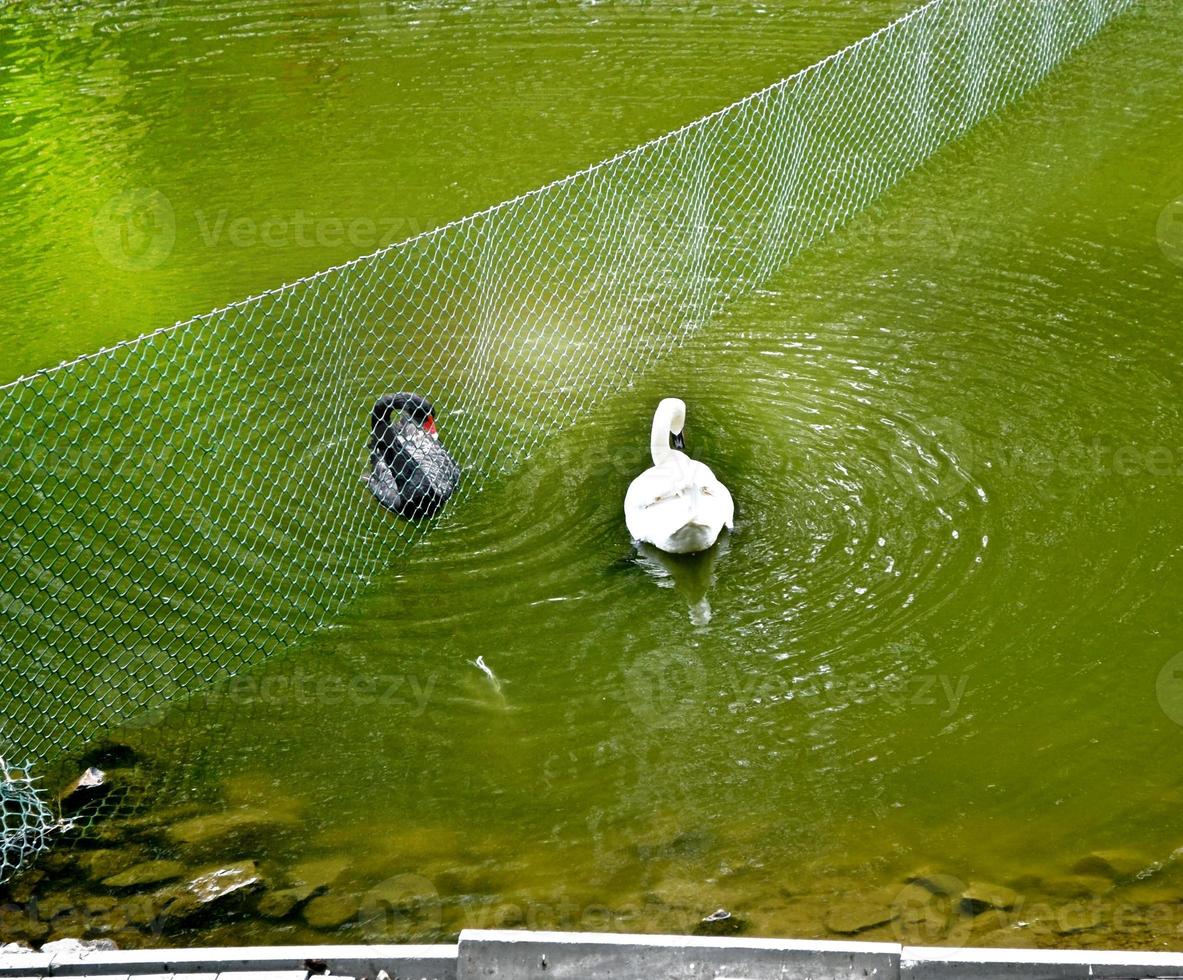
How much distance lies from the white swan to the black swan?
0.98m

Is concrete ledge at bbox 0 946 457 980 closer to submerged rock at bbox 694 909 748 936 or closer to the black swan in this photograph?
submerged rock at bbox 694 909 748 936

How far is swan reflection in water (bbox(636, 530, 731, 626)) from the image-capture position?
21.9 ft

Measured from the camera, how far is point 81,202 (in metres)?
11.1

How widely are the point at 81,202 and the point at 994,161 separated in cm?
710

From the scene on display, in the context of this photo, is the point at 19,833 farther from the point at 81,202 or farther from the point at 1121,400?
the point at 81,202

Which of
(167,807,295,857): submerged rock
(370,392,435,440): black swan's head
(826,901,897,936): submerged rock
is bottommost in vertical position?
(826,901,897,936): submerged rock

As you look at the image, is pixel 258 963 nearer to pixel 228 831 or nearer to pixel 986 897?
pixel 228 831

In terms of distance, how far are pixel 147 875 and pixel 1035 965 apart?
3.13 m

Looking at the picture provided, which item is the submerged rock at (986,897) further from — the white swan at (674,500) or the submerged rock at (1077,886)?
the white swan at (674,500)

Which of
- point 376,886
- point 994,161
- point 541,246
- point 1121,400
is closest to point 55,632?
point 376,886

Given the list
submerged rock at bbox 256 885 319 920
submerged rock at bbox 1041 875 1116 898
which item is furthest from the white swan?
submerged rock at bbox 256 885 319 920

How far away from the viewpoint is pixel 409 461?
715 cm

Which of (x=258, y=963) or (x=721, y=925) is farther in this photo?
(x=721, y=925)

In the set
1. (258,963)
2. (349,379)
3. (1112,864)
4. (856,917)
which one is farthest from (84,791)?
(1112,864)
